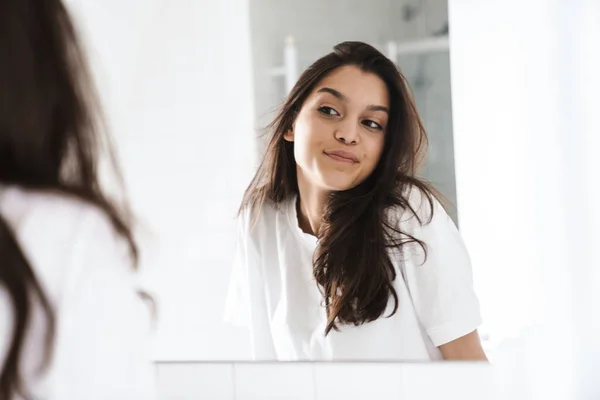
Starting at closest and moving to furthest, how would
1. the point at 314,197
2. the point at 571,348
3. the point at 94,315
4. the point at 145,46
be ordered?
the point at 94,315
the point at 571,348
the point at 314,197
the point at 145,46

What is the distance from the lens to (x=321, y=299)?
1161mm

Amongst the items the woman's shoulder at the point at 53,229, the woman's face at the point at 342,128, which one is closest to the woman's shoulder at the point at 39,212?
the woman's shoulder at the point at 53,229

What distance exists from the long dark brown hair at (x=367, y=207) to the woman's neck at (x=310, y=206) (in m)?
0.01

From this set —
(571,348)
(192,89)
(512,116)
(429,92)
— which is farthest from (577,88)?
(192,89)

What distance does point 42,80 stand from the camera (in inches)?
30.3

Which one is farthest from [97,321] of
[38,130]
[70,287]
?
[38,130]

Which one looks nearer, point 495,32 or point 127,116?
point 495,32

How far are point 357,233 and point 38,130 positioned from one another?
582mm

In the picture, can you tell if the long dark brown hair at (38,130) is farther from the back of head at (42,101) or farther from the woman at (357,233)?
the woman at (357,233)

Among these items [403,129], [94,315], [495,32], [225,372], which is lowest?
[225,372]

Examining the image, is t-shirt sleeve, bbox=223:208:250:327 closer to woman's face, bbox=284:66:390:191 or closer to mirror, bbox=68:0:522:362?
mirror, bbox=68:0:522:362

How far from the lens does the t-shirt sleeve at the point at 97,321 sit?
655mm

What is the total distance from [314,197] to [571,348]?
465mm

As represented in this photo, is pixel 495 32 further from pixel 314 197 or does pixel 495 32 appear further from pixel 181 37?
pixel 181 37
